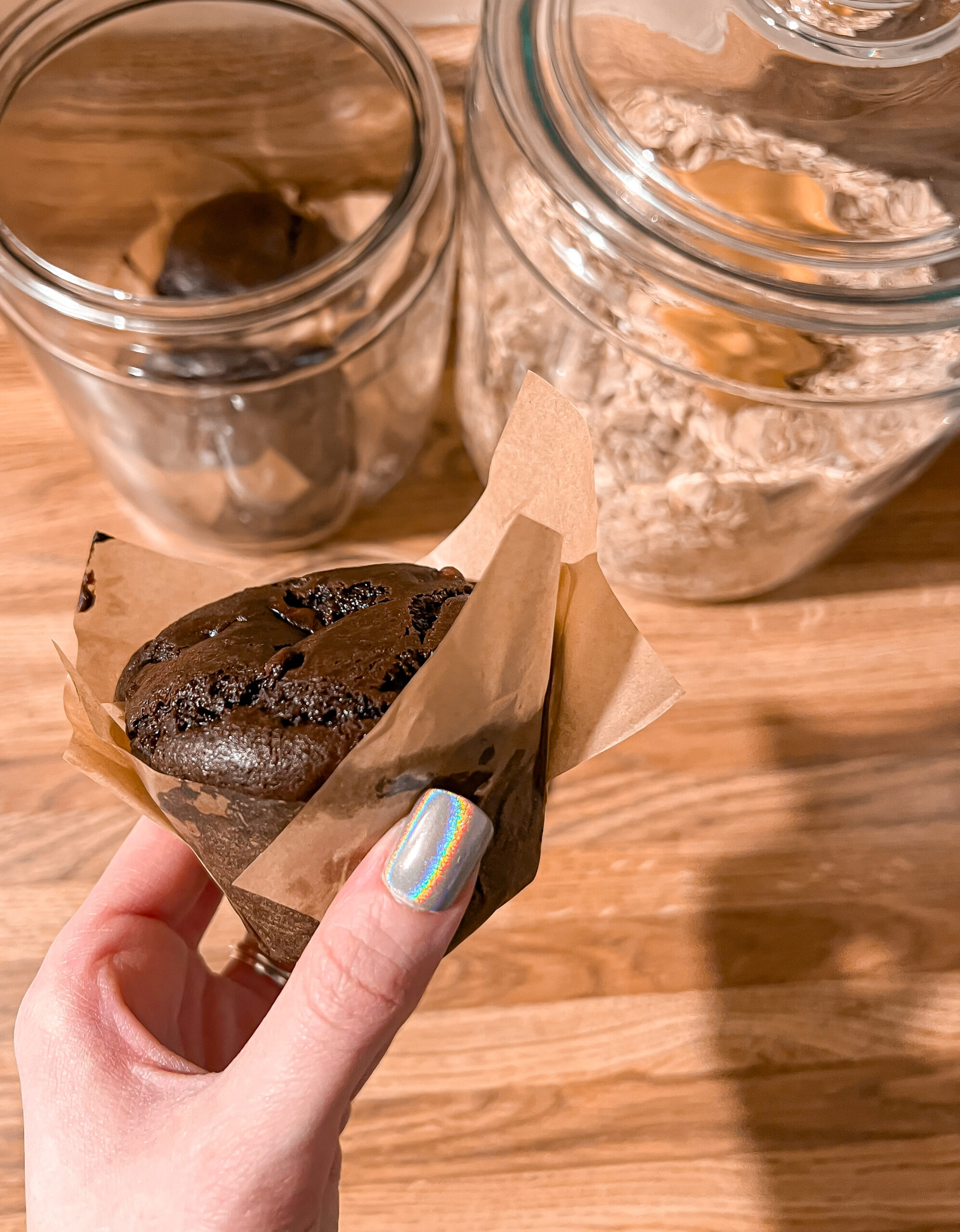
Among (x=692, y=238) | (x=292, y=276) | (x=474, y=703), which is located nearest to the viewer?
(x=474, y=703)

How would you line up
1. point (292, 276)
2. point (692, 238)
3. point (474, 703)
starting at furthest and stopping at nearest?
point (292, 276)
point (692, 238)
point (474, 703)

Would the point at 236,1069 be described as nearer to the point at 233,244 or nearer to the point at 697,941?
the point at 697,941

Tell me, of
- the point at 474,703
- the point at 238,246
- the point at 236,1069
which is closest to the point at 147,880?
the point at 236,1069

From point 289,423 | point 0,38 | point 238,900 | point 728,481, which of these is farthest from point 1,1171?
point 0,38

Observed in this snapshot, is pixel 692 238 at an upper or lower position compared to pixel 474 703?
upper

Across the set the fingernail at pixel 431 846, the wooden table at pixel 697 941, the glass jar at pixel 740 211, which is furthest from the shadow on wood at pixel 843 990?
the fingernail at pixel 431 846

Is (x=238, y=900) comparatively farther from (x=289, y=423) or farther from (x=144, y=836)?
(x=289, y=423)
